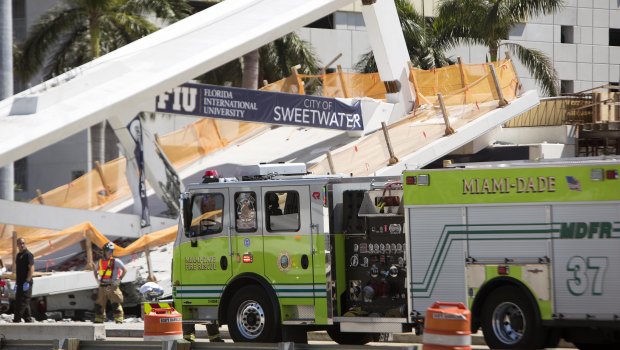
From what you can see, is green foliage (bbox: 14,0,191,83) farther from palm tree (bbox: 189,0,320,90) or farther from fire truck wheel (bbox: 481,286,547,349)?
fire truck wheel (bbox: 481,286,547,349)

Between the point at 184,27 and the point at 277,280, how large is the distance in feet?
42.2

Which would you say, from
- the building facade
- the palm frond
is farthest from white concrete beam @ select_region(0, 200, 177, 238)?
the building facade

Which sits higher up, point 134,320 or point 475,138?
point 475,138

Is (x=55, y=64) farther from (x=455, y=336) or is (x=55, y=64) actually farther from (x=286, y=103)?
(x=455, y=336)

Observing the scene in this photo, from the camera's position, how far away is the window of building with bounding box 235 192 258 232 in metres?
16.5

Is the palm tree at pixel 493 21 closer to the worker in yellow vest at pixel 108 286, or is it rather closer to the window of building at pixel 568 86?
the window of building at pixel 568 86

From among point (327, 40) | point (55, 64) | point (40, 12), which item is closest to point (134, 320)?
point (55, 64)

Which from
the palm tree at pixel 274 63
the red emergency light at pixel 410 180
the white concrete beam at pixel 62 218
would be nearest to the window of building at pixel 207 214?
the red emergency light at pixel 410 180

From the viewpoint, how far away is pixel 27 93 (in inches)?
961

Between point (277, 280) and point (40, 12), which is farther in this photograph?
point (40, 12)

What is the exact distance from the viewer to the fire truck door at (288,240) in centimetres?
1598

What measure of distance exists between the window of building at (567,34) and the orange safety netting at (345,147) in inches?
1410

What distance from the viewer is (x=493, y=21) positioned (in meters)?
44.6

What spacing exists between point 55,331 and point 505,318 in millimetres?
6091
